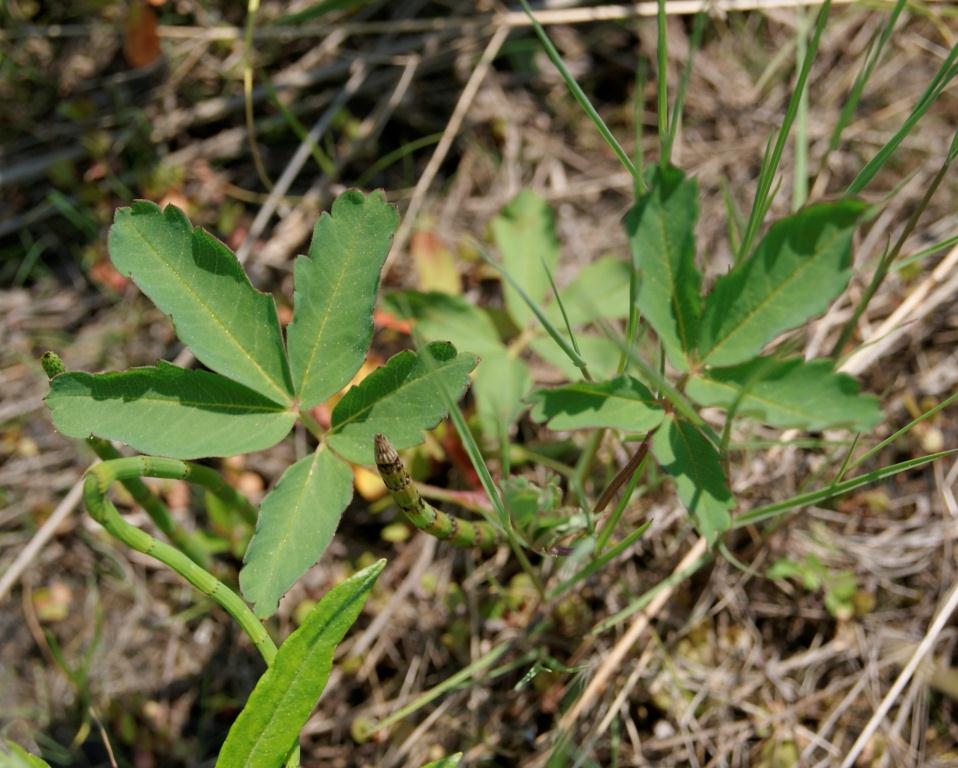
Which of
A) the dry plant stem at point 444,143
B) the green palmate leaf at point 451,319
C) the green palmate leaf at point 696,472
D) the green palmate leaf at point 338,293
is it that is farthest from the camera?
the dry plant stem at point 444,143

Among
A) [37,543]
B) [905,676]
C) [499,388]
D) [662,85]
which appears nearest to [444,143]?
[499,388]

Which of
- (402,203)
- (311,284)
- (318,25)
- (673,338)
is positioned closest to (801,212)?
(673,338)

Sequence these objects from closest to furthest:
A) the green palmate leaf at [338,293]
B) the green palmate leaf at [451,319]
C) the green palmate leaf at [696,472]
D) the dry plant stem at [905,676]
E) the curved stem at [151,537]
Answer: the curved stem at [151,537] → the green palmate leaf at [696,472] → the green palmate leaf at [338,293] → the dry plant stem at [905,676] → the green palmate leaf at [451,319]

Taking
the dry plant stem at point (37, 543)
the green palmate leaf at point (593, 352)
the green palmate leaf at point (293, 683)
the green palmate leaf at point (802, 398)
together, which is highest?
the green palmate leaf at point (802, 398)

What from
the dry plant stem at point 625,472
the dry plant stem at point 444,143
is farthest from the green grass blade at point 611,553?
the dry plant stem at point 444,143

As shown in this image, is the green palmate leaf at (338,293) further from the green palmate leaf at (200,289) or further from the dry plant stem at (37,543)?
the dry plant stem at (37,543)

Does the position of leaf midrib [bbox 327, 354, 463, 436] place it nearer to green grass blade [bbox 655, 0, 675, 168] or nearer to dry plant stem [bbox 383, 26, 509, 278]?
green grass blade [bbox 655, 0, 675, 168]

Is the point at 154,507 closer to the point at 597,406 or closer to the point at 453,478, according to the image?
the point at 453,478
